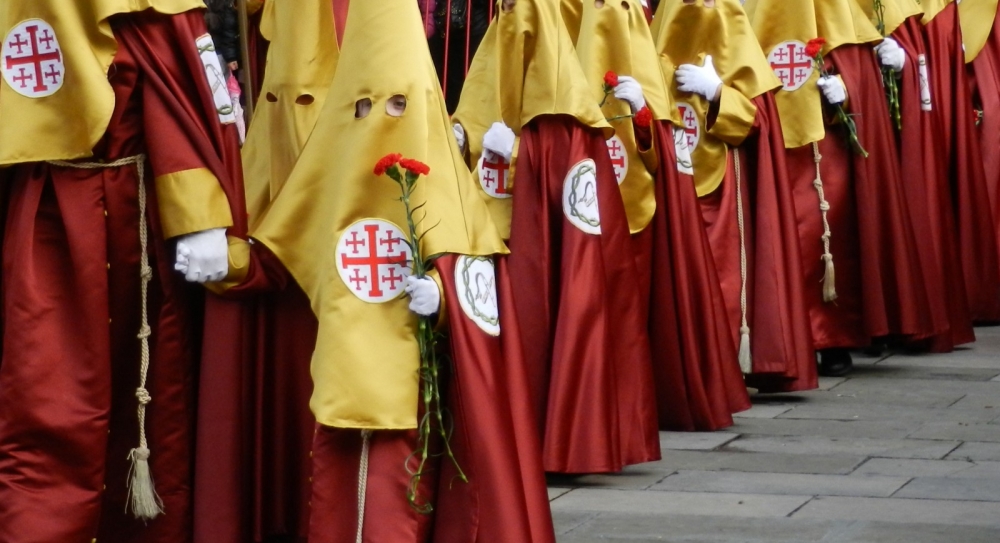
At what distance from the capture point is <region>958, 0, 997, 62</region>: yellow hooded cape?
10539mm

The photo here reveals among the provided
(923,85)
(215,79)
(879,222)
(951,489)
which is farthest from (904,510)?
(923,85)

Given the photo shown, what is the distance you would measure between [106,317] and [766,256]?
3.80 meters

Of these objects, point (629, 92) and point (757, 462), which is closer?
point (757, 462)

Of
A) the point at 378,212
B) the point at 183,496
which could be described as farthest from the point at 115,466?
the point at 378,212

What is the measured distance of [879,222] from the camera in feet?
28.5

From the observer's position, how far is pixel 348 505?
14.4 feet

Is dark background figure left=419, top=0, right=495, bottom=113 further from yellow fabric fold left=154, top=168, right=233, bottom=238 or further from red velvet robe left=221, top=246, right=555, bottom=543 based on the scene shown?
red velvet robe left=221, top=246, right=555, bottom=543

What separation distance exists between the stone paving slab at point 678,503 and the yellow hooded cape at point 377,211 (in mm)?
1635

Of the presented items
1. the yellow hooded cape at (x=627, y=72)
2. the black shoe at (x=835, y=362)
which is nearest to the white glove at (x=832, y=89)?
the black shoe at (x=835, y=362)

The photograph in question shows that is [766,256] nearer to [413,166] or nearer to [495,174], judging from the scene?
[495,174]

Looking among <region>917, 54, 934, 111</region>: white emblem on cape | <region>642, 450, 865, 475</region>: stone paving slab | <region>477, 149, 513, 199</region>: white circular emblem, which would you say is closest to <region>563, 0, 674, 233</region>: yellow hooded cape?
<region>477, 149, 513, 199</region>: white circular emblem

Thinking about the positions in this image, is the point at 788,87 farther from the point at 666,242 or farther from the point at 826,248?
the point at 666,242

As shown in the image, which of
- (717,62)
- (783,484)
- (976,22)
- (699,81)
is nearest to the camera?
(783,484)

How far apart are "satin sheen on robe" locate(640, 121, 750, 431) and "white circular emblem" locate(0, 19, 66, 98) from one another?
9.91ft
